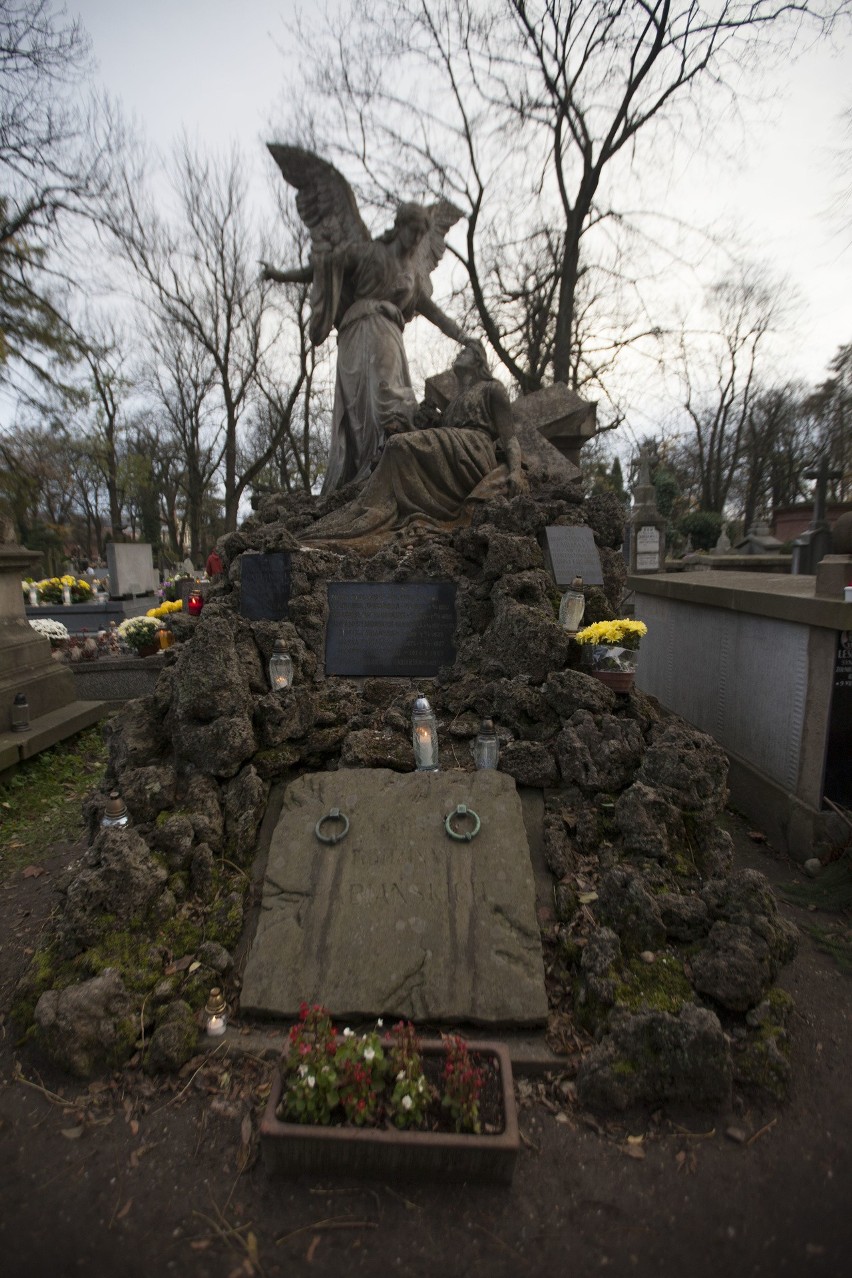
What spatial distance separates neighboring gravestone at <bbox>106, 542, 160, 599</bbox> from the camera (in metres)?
17.2

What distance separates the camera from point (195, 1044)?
7.98 feet

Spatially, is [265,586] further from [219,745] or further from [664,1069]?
Result: [664,1069]

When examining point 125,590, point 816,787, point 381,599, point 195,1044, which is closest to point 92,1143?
point 195,1044

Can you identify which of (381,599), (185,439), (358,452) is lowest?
(381,599)

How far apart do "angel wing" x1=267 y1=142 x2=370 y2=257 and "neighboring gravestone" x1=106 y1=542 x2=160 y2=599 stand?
41.2ft

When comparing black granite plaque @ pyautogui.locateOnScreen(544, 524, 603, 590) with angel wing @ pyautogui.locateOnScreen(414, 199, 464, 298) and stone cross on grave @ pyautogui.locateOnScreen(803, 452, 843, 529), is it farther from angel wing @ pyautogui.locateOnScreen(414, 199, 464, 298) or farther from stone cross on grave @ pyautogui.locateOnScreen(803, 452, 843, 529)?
stone cross on grave @ pyautogui.locateOnScreen(803, 452, 843, 529)

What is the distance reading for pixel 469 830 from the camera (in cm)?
303

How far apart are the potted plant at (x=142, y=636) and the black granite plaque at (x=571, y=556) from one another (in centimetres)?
605

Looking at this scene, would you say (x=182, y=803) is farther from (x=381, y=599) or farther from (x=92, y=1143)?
(x=381, y=599)

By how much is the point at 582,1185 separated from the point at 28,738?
5.72 metres

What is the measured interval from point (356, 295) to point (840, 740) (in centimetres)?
600

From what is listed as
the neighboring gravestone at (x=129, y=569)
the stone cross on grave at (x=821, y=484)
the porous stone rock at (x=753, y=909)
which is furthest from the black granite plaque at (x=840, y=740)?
the neighboring gravestone at (x=129, y=569)

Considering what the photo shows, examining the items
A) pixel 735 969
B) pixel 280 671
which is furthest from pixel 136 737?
pixel 735 969

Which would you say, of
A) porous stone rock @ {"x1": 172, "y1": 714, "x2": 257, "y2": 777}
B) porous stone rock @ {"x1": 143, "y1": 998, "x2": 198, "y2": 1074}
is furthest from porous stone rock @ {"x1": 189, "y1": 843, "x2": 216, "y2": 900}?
porous stone rock @ {"x1": 143, "y1": 998, "x2": 198, "y2": 1074}
